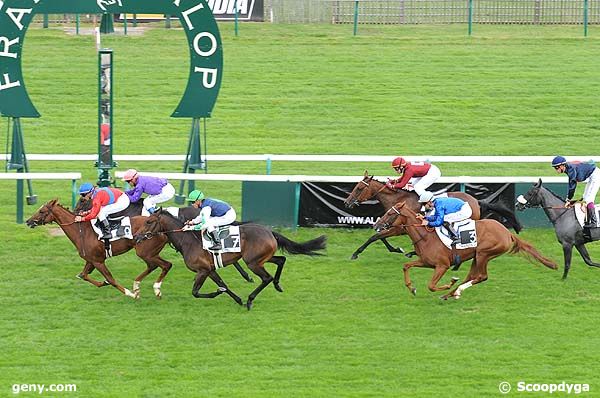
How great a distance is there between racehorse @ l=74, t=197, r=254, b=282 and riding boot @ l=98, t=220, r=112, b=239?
383 millimetres

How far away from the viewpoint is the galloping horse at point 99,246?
15.9m

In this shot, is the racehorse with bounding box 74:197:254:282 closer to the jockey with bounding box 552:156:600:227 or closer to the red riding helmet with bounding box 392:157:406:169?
the red riding helmet with bounding box 392:157:406:169

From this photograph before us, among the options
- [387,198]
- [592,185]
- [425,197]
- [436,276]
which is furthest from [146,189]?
[592,185]

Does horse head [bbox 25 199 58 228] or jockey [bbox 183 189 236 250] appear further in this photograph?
horse head [bbox 25 199 58 228]

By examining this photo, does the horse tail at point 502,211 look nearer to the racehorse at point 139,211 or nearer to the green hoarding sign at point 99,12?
the racehorse at point 139,211

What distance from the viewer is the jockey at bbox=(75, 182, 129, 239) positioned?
52.1 feet

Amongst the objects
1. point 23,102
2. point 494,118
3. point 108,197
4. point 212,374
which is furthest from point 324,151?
point 212,374

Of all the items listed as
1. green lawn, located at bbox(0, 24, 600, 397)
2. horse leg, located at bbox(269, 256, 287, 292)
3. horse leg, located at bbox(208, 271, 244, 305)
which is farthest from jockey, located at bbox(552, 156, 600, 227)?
horse leg, located at bbox(208, 271, 244, 305)

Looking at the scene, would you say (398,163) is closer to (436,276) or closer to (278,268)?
(436,276)

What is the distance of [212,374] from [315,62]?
16.1 metres

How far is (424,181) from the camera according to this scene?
17.8 meters

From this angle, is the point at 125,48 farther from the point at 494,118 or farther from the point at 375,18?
the point at 494,118

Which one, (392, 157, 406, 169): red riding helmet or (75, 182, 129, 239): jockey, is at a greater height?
(392, 157, 406, 169): red riding helmet

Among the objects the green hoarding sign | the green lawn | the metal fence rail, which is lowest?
the green lawn
